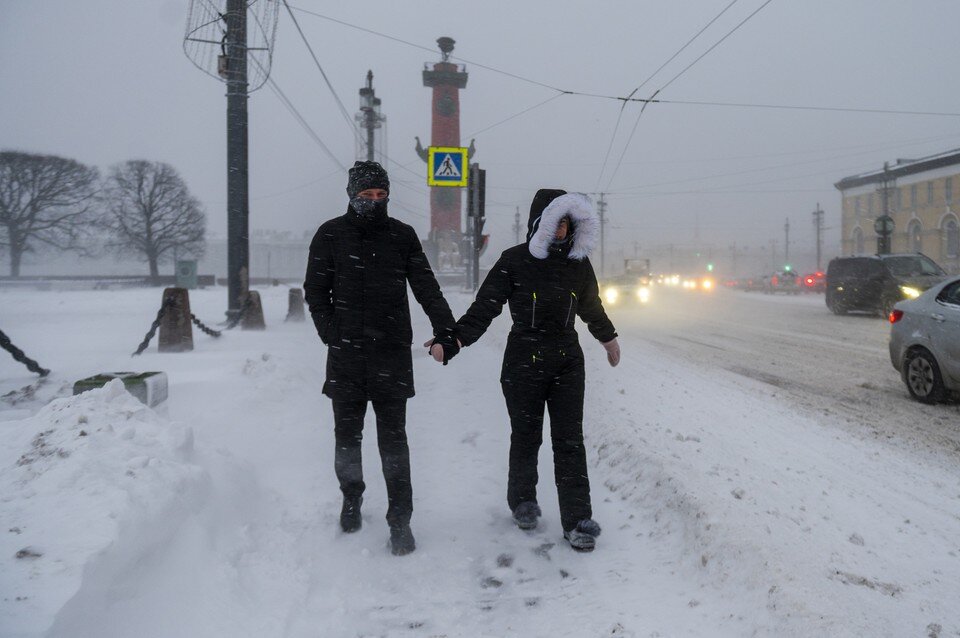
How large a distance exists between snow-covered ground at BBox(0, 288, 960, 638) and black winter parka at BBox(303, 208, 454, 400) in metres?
0.95

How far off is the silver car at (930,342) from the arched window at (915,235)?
5532 cm

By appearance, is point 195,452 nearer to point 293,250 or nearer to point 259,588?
point 259,588

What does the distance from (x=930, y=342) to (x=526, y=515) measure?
5.54m

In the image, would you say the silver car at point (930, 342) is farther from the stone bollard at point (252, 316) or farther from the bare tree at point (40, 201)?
the bare tree at point (40, 201)

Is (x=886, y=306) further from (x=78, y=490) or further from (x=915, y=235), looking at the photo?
(x=915, y=235)

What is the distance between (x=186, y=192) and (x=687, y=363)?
48467 millimetres

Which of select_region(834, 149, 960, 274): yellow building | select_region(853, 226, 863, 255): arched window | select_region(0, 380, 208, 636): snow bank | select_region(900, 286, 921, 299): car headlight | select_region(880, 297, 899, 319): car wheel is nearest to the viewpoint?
select_region(0, 380, 208, 636): snow bank

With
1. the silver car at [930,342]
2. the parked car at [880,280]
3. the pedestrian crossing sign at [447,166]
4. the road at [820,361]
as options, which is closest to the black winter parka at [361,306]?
the road at [820,361]

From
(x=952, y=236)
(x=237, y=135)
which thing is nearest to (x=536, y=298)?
(x=237, y=135)

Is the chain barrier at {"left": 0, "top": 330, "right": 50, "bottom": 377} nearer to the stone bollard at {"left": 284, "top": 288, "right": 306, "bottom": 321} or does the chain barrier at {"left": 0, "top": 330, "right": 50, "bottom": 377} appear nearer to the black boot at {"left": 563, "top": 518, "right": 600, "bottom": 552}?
the black boot at {"left": 563, "top": 518, "right": 600, "bottom": 552}

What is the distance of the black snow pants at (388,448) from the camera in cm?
337

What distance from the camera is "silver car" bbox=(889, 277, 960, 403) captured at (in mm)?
6254

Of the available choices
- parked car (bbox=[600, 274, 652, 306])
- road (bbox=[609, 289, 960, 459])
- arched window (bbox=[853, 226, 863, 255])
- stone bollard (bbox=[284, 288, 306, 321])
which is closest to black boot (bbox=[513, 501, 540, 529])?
road (bbox=[609, 289, 960, 459])

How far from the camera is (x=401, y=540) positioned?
333 cm
